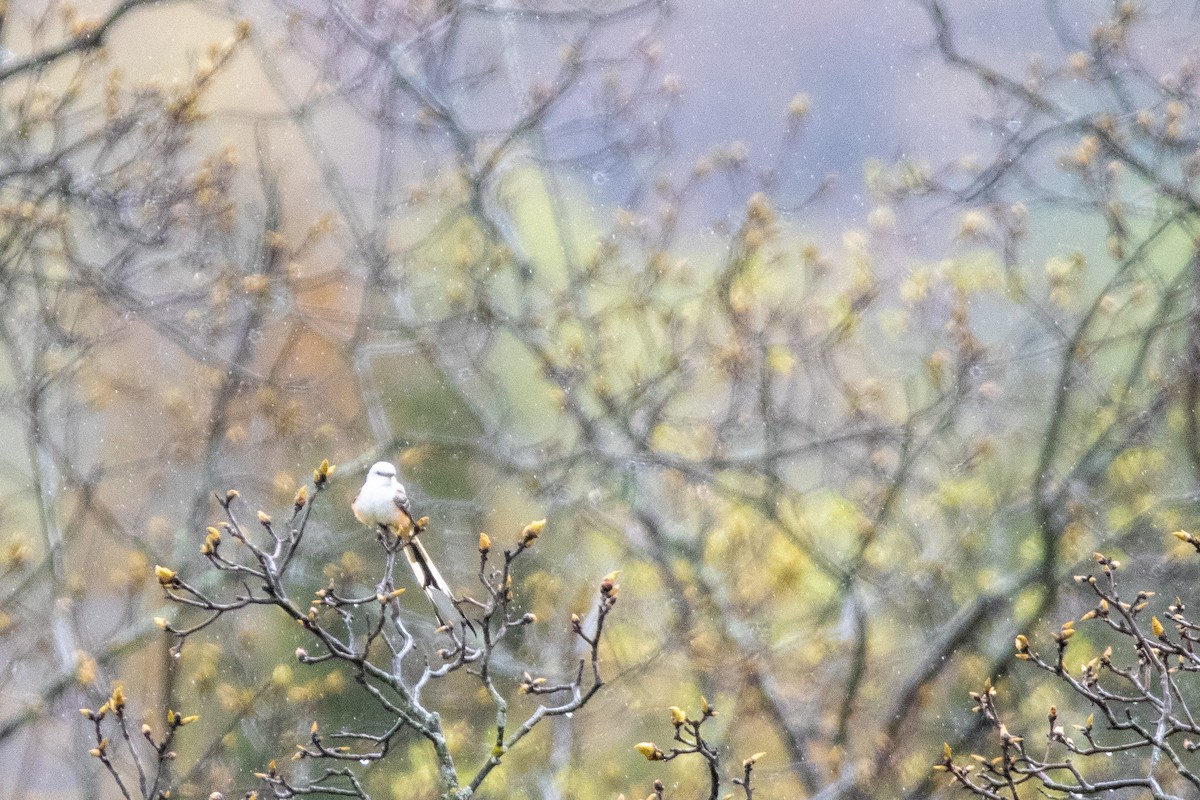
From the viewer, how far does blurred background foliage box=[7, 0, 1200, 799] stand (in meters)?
1.52

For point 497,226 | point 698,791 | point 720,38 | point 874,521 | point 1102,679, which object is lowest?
point 698,791

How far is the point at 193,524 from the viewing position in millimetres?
1592

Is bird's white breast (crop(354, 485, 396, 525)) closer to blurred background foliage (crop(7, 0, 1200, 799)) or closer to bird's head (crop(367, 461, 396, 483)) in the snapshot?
bird's head (crop(367, 461, 396, 483))

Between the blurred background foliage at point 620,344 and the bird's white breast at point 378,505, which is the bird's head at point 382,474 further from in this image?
the blurred background foliage at point 620,344

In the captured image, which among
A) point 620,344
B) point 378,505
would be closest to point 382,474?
point 378,505

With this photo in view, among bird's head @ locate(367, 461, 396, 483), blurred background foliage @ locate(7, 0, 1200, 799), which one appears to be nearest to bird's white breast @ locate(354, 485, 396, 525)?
bird's head @ locate(367, 461, 396, 483)

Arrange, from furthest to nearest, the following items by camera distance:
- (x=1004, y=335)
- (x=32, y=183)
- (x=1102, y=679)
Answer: (x=32, y=183), (x=1004, y=335), (x=1102, y=679)

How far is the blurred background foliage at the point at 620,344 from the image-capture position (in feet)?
4.98

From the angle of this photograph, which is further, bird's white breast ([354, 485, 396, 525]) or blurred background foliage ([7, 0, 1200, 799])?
blurred background foliage ([7, 0, 1200, 799])

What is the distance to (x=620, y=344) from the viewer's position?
1.62m

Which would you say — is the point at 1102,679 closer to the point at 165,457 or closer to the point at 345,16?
the point at 165,457

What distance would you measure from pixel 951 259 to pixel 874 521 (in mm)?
398

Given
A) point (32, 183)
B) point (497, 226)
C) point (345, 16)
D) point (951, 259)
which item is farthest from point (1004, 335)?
point (32, 183)

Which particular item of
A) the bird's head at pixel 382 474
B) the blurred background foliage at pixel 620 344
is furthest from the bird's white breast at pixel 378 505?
the blurred background foliage at pixel 620 344
